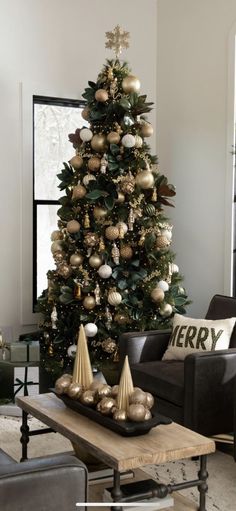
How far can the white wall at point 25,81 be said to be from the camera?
5477 millimetres

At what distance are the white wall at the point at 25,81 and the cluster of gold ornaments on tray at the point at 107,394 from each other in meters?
2.33

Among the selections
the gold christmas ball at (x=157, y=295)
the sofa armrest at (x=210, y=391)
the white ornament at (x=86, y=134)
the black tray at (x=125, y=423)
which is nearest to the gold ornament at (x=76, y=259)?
the gold christmas ball at (x=157, y=295)

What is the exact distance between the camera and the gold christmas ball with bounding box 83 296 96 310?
4.90 m

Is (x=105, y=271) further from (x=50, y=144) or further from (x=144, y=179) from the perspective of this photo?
(x=50, y=144)

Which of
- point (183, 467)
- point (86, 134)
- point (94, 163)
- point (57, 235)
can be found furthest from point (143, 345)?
point (86, 134)

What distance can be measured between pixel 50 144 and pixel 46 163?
6.2 inches

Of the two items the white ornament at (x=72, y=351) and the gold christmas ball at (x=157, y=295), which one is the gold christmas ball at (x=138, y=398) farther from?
the white ornament at (x=72, y=351)

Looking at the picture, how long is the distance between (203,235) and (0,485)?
12.4 ft

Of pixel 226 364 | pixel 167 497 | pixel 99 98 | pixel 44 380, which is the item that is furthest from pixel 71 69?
pixel 167 497

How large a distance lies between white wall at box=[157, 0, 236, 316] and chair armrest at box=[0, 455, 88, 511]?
330cm

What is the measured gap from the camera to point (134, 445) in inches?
109

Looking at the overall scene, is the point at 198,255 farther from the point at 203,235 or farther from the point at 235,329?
the point at 235,329

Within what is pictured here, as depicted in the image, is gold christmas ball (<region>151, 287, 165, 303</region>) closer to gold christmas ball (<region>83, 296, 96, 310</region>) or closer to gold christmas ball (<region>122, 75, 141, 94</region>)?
gold christmas ball (<region>83, 296, 96, 310</region>)

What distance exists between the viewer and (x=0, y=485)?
2.10m
